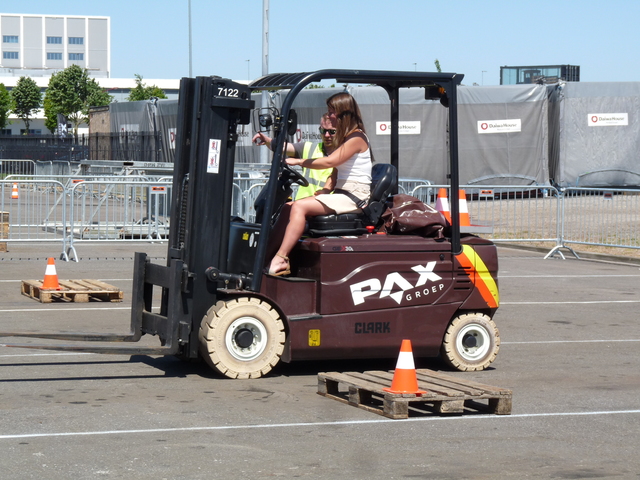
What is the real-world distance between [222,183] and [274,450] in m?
2.61

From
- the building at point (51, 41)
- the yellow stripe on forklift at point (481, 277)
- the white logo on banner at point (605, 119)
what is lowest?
the yellow stripe on forklift at point (481, 277)

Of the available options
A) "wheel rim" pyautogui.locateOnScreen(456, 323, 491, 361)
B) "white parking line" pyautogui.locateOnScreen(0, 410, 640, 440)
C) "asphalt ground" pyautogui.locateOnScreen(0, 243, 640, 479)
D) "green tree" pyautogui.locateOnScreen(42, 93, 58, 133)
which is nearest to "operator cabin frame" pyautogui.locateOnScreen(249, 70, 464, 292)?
"wheel rim" pyautogui.locateOnScreen(456, 323, 491, 361)

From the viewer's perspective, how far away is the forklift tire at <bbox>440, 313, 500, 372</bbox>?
8.14m

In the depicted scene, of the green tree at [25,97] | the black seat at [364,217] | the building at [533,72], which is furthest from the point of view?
the green tree at [25,97]

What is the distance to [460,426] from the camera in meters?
6.42

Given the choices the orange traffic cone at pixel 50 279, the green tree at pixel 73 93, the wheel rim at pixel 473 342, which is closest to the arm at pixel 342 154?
the wheel rim at pixel 473 342

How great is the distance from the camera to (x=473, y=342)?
8.27m

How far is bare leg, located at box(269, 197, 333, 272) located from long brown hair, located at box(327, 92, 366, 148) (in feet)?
1.91

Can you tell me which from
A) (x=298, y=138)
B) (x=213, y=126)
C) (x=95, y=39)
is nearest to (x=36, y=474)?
(x=213, y=126)

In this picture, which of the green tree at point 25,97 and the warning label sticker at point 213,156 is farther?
the green tree at point 25,97

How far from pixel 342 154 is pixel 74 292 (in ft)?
18.1

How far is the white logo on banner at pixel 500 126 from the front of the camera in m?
30.6

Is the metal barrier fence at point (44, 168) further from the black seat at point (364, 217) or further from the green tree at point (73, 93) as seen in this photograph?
the black seat at point (364, 217)

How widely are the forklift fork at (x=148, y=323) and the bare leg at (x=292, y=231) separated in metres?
0.74
